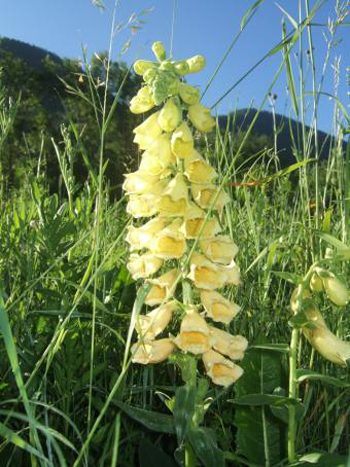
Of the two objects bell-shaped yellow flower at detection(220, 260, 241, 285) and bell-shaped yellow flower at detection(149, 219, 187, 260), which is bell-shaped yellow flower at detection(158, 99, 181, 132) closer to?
bell-shaped yellow flower at detection(149, 219, 187, 260)

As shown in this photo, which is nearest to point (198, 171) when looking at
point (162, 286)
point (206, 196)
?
point (206, 196)

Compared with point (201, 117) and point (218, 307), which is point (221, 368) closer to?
point (218, 307)

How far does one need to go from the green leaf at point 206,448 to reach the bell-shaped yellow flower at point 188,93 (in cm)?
70

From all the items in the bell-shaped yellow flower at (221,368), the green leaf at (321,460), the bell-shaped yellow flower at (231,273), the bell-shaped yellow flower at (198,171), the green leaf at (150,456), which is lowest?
the green leaf at (150,456)

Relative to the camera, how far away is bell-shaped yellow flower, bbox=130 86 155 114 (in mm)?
1154

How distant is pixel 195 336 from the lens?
1108 millimetres

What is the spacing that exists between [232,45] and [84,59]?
26.4 inches

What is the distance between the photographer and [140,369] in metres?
1.44

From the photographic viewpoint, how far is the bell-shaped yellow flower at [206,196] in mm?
1133

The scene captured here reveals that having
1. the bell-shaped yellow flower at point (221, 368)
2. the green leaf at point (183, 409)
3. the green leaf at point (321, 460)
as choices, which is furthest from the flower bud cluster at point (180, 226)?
the green leaf at point (321, 460)

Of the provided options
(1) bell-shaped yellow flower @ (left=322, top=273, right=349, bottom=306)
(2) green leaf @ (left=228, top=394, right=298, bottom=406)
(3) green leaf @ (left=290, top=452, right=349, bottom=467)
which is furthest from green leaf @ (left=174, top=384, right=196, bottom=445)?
(1) bell-shaped yellow flower @ (left=322, top=273, right=349, bottom=306)

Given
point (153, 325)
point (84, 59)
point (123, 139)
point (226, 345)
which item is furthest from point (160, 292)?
point (123, 139)

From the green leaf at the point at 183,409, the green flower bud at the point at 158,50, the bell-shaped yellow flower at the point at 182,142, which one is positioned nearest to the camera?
the green leaf at the point at 183,409

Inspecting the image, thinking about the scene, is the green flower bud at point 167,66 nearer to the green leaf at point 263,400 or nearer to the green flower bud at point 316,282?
the green flower bud at point 316,282
